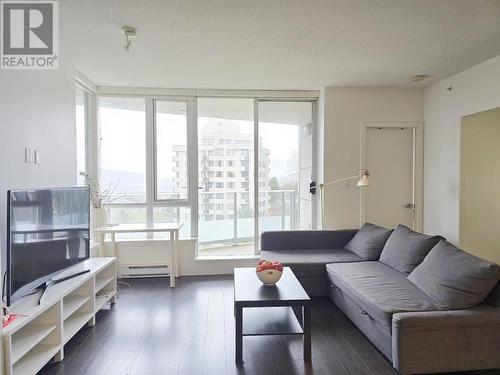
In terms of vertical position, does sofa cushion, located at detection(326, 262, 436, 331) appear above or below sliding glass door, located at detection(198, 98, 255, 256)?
below

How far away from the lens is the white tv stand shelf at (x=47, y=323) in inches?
74.3

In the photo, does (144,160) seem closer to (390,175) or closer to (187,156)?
(187,156)

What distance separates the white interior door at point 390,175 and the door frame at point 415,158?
0.04 meters

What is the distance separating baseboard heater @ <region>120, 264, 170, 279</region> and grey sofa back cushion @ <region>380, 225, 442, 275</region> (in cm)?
272

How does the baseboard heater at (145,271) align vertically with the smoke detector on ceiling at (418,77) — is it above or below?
below

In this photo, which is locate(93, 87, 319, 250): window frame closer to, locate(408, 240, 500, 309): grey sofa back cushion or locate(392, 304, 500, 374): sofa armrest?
locate(408, 240, 500, 309): grey sofa back cushion

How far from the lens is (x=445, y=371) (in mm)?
2066

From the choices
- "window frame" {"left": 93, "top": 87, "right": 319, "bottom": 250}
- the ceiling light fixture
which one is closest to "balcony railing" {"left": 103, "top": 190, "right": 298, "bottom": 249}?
"window frame" {"left": 93, "top": 87, "right": 319, "bottom": 250}

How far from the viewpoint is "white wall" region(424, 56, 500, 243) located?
3.27m

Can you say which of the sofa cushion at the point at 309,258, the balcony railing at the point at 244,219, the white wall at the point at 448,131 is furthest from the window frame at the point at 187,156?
the white wall at the point at 448,131

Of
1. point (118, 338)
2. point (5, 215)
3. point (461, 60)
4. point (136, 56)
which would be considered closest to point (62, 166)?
point (5, 215)

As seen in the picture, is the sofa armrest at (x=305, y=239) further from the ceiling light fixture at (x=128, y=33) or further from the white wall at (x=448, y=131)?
the ceiling light fixture at (x=128, y=33)

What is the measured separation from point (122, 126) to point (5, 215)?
8.10 feet

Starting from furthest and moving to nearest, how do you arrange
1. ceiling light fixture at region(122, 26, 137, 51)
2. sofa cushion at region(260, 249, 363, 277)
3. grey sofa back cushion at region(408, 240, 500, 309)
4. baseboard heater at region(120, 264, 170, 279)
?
baseboard heater at region(120, 264, 170, 279)
sofa cushion at region(260, 249, 363, 277)
ceiling light fixture at region(122, 26, 137, 51)
grey sofa back cushion at region(408, 240, 500, 309)
